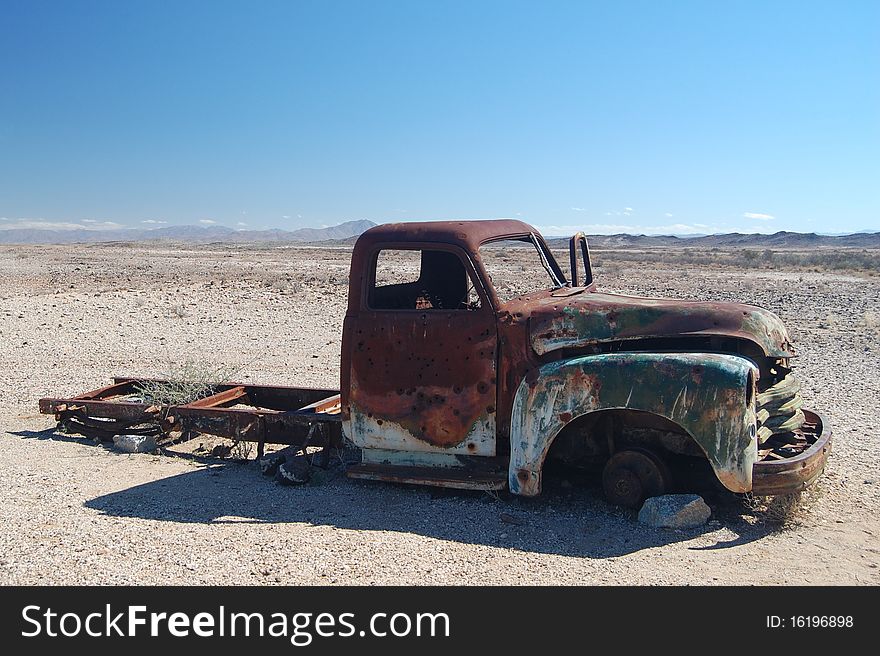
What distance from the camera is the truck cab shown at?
4.46m

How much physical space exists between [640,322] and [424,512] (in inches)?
75.0

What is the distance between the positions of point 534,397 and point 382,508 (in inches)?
52.9

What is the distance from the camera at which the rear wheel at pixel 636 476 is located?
4.82m

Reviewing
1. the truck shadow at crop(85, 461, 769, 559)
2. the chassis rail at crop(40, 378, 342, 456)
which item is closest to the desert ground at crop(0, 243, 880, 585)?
the truck shadow at crop(85, 461, 769, 559)

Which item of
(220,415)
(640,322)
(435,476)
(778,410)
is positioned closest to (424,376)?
(435,476)

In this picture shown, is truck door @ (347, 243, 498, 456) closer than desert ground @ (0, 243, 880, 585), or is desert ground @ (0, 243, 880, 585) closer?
desert ground @ (0, 243, 880, 585)

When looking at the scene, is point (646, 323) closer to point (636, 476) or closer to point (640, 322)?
point (640, 322)

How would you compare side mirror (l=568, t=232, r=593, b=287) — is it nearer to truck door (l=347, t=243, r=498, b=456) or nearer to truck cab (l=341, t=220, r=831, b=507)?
truck cab (l=341, t=220, r=831, b=507)

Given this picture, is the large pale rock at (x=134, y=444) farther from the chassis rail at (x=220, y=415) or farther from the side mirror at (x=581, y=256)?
the side mirror at (x=581, y=256)

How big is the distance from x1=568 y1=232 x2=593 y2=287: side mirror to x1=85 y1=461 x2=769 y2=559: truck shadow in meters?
1.63

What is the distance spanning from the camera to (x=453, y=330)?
5121 millimetres

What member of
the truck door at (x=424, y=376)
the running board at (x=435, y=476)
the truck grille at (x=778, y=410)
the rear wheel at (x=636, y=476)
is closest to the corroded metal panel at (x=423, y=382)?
the truck door at (x=424, y=376)

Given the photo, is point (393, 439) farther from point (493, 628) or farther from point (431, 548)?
point (493, 628)

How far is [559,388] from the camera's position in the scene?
4738mm
